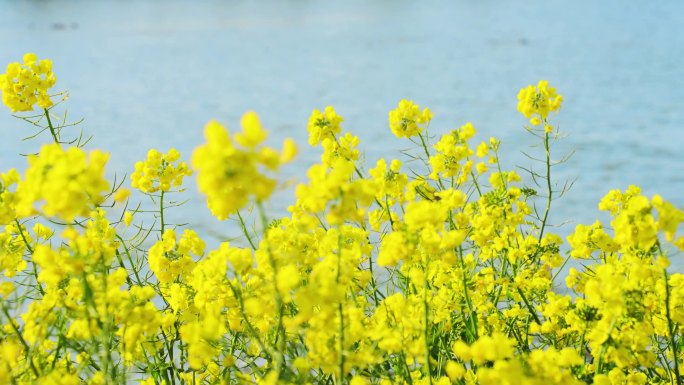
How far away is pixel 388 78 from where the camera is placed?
7.86 metres

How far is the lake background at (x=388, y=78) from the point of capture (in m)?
5.18

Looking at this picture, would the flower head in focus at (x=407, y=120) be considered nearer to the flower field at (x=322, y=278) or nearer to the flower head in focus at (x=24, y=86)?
the flower field at (x=322, y=278)

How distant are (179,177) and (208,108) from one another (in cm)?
527

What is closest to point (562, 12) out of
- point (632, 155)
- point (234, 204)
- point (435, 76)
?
point (435, 76)

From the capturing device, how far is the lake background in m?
5.18

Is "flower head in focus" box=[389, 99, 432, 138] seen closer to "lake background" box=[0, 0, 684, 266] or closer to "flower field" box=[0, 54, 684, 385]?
"flower field" box=[0, 54, 684, 385]

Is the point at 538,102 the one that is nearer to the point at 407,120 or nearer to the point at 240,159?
the point at 407,120

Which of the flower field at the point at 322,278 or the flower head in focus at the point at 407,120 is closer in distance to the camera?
the flower field at the point at 322,278

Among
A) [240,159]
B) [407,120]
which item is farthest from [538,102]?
[240,159]

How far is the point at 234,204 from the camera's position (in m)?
0.90

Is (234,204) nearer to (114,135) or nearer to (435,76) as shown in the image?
(114,135)

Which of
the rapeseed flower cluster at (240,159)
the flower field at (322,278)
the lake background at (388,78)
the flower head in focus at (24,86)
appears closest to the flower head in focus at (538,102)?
the flower field at (322,278)

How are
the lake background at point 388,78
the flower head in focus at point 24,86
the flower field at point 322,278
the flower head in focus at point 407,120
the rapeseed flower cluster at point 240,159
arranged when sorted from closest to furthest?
the rapeseed flower cluster at point 240,159 → the flower field at point 322,278 → the flower head in focus at point 24,86 → the flower head in focus at point 407,120 → the lake background at point 388,78

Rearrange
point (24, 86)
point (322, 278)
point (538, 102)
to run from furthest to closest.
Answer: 1. point (538, 102)
2. point (24, 86)
3. point (322, 278)
